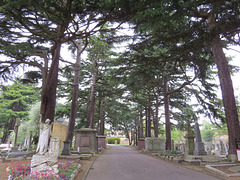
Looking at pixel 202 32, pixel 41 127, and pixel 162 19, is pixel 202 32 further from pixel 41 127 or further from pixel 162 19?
pixel 41 127

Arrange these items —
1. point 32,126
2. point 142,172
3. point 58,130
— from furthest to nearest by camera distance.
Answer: point 58,130, point 32,126, point 142,172

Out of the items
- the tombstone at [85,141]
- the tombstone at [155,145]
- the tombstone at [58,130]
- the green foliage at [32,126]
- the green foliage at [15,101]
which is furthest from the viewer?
the tombstone at [58,130]

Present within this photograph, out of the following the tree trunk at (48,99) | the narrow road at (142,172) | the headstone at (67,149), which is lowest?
the narrow road at (142,172)

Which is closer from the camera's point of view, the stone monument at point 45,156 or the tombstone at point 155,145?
the stone monument at point 45,156

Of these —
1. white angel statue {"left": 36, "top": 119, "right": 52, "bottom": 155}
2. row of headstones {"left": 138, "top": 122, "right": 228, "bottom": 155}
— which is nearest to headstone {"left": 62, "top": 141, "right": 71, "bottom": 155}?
white angel statue {"left": 36, "top": 119, "right": 52, "bottom": 155}

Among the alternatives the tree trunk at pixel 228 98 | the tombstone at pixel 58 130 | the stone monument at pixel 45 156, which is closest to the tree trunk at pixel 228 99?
the tree trunk at pixel 228 98

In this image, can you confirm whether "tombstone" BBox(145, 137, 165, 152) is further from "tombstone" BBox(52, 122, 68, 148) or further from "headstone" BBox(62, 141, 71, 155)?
"tombstone" BBox(52, 122, 68, 148)

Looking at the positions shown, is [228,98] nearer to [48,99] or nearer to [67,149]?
[48,99]

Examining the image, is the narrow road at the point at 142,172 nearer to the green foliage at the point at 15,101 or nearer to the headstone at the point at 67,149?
the headstone at the point at 67,149

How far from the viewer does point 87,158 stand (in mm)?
11234

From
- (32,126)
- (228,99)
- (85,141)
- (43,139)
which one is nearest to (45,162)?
(43,139)

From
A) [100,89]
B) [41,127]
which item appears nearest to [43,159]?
[41,127]

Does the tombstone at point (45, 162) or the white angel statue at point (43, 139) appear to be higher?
the white angel statue at point (43, 139)

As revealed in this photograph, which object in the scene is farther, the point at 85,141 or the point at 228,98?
the point at 85,141
